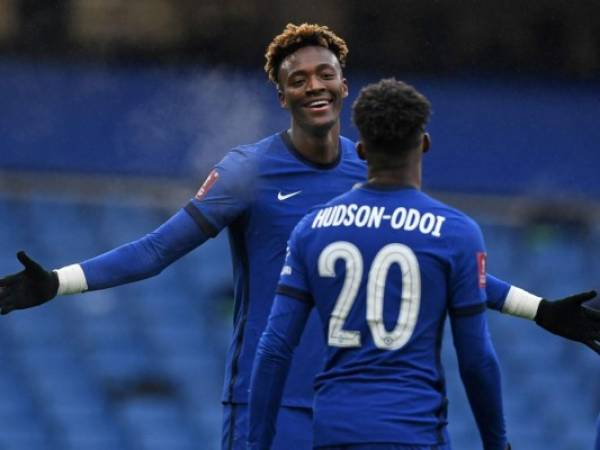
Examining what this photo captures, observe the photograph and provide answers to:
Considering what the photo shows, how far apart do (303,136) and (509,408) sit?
6.41m

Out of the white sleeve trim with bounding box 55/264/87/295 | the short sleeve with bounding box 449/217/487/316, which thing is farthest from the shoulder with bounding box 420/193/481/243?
the white sleeve trim with bounding box 55/264/87/295

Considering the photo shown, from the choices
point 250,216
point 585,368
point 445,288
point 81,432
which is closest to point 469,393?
point 445,288

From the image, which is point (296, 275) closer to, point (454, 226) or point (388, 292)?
point (388, 292)

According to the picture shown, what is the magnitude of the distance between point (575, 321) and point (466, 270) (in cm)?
99

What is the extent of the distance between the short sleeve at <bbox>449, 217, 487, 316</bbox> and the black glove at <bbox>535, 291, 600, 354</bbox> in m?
0.86

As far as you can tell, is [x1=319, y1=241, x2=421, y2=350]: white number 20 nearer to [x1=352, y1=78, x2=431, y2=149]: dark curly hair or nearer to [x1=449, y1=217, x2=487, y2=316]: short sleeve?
[x1=449, y1=217, x2=487, y2=316]: short sleeve

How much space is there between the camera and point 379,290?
3734 millimetres

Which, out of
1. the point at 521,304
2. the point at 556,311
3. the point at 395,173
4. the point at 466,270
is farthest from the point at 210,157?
the point at 466,270

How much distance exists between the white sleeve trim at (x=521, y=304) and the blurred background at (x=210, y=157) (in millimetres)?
5756

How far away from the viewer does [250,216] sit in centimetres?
476

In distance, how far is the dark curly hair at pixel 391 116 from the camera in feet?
12.6

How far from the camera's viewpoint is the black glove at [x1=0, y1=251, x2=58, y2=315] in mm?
4590

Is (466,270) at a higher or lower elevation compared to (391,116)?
lower

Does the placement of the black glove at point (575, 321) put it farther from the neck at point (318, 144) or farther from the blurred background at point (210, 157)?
the blurred background at point (210, 157)
